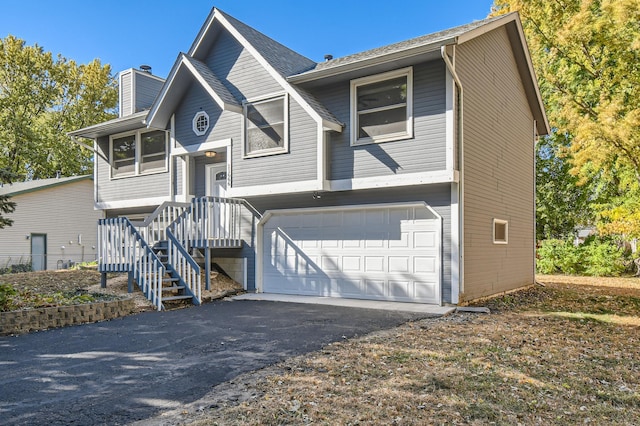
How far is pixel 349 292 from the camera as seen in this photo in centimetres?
1049

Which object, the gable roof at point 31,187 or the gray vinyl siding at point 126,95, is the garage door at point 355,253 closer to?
the gray vinyl siding at point 126,95

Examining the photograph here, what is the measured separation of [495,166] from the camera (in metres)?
11.4

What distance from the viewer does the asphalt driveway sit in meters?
3.87

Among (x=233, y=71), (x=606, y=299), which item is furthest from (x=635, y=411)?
(x=233, y=71)

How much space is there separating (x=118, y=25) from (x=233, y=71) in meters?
16.9

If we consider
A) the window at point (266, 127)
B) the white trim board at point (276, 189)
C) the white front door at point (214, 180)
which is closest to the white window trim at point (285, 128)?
the window at point (266, 127)

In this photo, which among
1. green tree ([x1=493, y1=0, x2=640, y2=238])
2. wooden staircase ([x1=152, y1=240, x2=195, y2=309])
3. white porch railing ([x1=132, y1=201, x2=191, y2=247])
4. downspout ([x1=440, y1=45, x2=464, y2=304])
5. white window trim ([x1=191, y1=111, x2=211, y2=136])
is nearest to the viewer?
downspout ([x1=440, y1=45, x2=464, y2=304])

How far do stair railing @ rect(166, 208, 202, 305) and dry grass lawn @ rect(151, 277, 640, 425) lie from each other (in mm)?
4973

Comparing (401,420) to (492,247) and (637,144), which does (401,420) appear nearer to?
(492,247)

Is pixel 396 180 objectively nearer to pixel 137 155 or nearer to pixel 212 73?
pixel 212 73

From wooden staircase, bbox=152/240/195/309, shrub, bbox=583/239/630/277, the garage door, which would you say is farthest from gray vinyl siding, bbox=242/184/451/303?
shrub, bbox=583/239/630/277

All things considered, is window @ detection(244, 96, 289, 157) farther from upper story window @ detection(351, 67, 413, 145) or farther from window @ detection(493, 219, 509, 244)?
window @ detection(493, 219, 509, 244)

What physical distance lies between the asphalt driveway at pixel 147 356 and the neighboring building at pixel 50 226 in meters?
14.9

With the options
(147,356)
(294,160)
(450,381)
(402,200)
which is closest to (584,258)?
(402,200)
